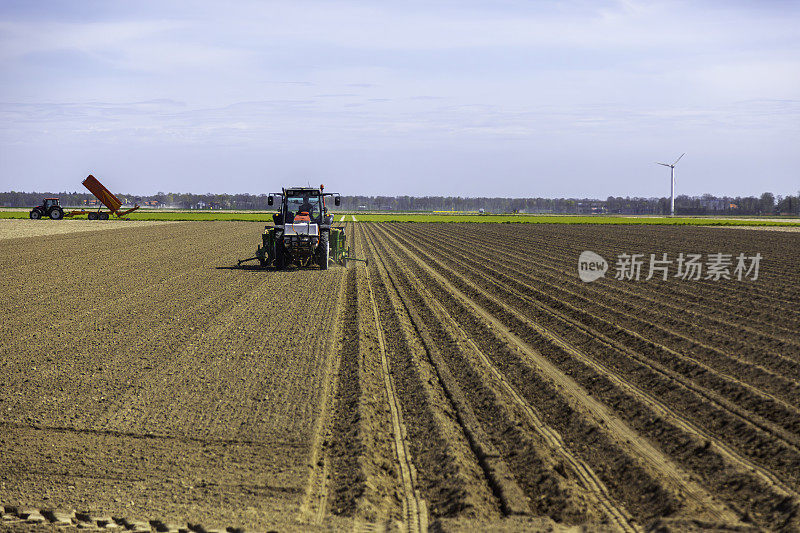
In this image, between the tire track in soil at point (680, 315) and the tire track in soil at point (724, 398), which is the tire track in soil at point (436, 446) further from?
the tire track in soil at point (680, 315)

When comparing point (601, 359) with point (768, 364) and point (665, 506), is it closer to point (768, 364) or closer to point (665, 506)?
point (768, 364)

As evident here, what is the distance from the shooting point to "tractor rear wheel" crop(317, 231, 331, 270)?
21953mm

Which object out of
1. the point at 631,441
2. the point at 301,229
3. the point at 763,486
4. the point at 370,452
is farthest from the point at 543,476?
the point at 301,229

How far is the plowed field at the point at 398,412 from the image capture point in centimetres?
556

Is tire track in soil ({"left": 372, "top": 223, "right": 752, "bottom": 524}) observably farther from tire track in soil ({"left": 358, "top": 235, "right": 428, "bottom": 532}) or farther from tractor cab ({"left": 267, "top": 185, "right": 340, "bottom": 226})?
tractor cab ({"left": 267, "top": 185, "right": 340, "bottom": 226})

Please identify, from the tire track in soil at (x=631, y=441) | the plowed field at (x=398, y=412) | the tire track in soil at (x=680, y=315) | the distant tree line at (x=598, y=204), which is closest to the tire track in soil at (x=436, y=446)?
the plowed field at (x=398, y=412)

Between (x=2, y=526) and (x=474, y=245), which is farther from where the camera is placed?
(x=474, y=245)

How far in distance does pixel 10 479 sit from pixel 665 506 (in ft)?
16.1

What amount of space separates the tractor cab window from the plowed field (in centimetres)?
579

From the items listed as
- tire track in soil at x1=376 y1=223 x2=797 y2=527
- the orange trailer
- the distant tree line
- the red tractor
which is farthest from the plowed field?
the distant tree line

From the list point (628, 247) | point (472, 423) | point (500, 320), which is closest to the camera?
point (472, 423)

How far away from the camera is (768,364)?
10000 mm

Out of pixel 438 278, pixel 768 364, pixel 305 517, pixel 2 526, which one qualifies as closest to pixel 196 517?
pixel 305 517

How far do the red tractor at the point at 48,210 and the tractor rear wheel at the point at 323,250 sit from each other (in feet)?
151
